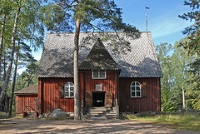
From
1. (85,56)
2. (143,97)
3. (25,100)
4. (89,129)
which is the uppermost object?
(85,56)

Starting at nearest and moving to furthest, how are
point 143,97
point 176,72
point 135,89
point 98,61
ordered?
point 98,61
point 143,97
point 135,89
point 176,72

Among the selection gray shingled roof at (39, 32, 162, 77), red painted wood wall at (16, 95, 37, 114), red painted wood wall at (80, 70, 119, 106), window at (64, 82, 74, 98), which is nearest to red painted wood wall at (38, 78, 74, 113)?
window at (64, 82, 74, 98)

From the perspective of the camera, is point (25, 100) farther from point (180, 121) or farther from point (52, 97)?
point (180, 121)

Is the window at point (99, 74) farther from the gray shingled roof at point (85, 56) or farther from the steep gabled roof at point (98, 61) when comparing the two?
the gray shingled roof at point (85, 56)

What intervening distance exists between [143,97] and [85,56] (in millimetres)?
7046

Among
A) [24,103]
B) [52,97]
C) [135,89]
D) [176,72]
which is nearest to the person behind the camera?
[52,97]

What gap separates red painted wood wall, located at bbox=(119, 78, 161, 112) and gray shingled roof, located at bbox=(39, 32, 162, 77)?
729 mm

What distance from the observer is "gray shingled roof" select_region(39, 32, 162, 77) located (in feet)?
90.6

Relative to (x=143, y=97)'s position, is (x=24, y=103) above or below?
below

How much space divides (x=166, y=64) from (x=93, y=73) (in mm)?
32075

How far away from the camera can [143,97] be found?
2809 cm

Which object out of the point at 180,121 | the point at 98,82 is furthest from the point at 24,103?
the point at 180,121

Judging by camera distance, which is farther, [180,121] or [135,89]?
[135,89]

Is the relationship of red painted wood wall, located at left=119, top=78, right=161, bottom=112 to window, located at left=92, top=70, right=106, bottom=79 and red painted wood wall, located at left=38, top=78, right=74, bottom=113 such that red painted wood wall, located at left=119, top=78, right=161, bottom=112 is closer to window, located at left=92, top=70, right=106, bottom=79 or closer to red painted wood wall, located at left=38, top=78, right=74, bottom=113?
window, located at left=92, top=70, right=106, bottom=79
